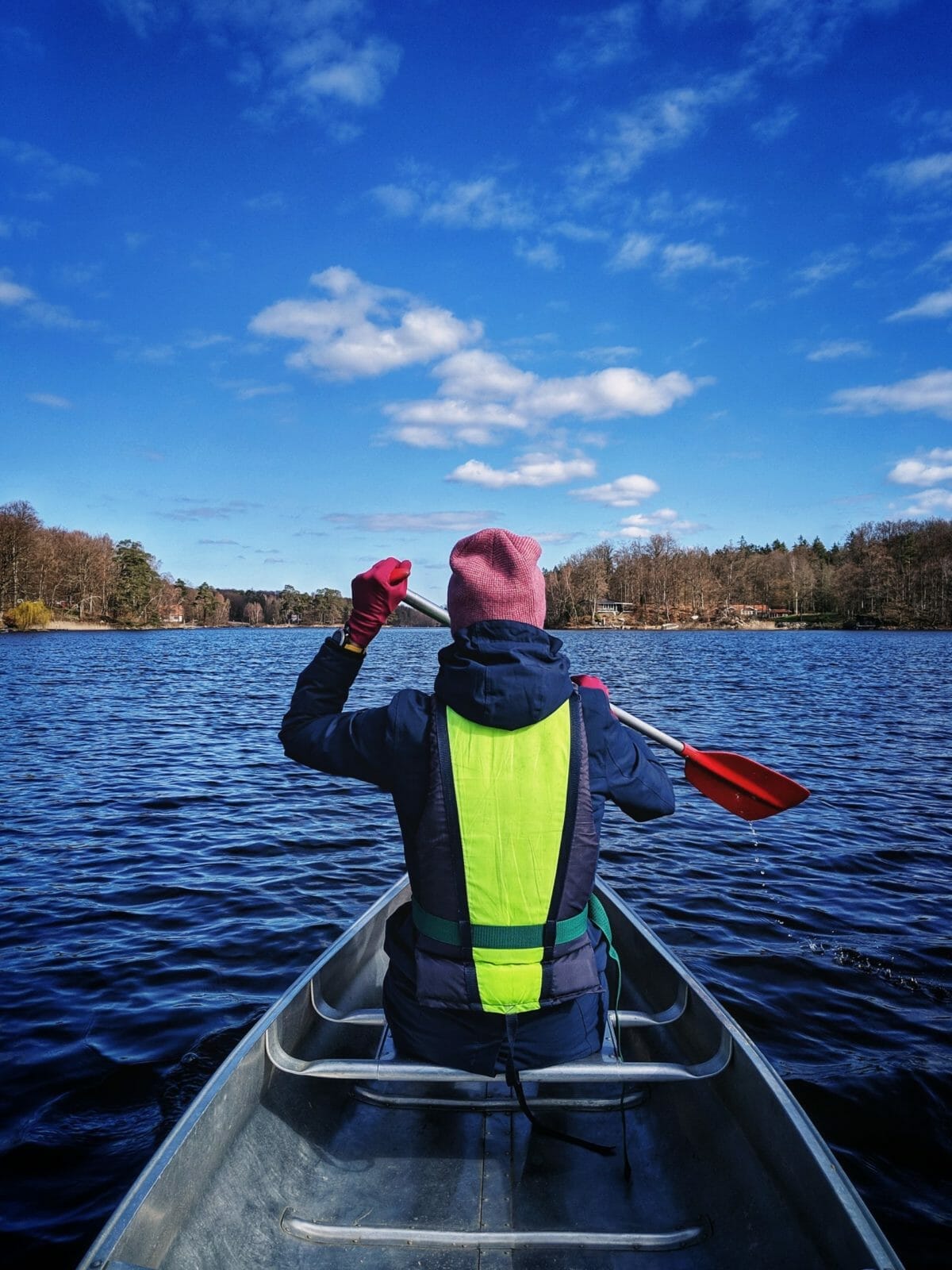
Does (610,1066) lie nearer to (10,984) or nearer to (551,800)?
(551,800)

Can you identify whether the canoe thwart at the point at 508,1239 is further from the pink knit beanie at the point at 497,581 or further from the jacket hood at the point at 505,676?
the pink knit beanie at the point at 497,581

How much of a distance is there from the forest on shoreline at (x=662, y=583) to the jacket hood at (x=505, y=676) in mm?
96777

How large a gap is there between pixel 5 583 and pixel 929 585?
112993mm

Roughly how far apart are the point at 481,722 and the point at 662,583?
481ft

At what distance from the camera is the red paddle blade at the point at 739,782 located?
5109 mm

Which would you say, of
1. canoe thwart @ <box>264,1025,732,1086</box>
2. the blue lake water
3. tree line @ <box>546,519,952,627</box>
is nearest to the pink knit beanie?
canoe thwart @ <box>264,1025,732,1086</box>

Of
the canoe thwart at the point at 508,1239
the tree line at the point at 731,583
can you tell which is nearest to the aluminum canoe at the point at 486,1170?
the canoe thwart at the point at 508,1239

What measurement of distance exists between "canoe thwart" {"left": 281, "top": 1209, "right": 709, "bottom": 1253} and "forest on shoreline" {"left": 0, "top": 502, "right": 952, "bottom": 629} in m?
96.7

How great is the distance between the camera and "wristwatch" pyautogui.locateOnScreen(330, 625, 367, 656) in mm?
3414

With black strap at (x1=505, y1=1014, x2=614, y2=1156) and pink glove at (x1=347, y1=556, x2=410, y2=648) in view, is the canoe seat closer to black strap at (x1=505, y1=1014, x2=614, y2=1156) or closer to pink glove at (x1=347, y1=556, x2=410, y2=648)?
black strap at (x1=505, y1=1014, x2=614, y2=1156)

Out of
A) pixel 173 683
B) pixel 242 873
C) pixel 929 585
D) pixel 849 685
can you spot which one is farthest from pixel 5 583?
pixel 929 585

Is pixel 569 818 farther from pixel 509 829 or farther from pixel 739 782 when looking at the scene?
pixel 739 782

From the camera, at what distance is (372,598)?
355 centimetres

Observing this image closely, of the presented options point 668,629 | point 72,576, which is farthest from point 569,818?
point 668,629
